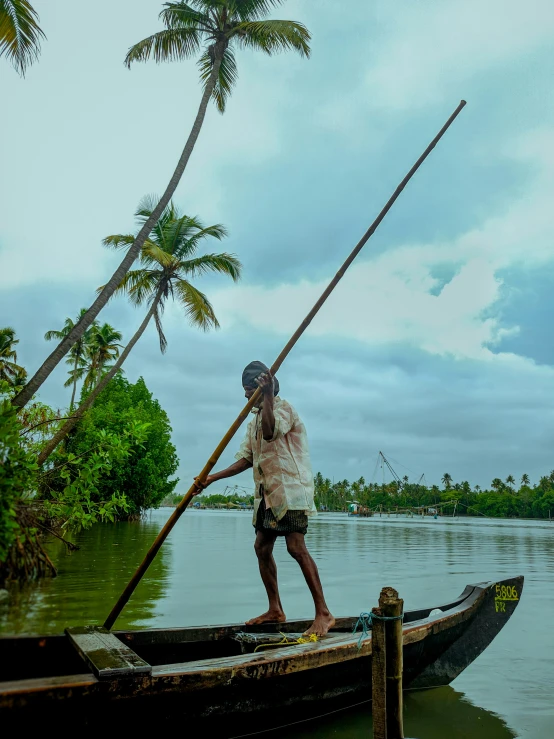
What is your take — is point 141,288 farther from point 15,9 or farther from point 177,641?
point 177,641

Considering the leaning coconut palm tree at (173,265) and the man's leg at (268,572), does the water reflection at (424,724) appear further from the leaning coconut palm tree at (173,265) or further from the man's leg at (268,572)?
the leaning coconut palm tree at (173,265)

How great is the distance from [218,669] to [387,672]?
867mm

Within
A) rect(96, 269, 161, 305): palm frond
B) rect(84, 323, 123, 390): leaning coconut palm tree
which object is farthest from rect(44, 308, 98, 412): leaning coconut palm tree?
rect(96, 269, 161, 305): palm frond

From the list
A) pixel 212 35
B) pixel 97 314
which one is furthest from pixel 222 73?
pixel 97 314

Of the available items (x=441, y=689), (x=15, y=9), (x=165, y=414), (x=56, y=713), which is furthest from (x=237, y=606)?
(x=165, y=414)

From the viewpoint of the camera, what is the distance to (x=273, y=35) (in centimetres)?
1123

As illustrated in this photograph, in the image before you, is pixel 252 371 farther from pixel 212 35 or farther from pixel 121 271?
pixel 212 35

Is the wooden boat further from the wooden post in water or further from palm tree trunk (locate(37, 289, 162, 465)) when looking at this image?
palm tree trunk (locate(37, 289, 162, 465))

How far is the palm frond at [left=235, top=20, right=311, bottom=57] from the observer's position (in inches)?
436

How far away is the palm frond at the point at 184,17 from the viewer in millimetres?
11602

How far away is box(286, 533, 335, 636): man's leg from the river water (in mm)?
534

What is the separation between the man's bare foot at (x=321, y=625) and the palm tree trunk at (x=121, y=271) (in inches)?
199

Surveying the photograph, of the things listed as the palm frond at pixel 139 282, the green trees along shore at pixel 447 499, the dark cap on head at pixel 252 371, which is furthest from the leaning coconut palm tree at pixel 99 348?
the green trees along shore at pixel 447 499

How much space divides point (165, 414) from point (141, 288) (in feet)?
56.4
